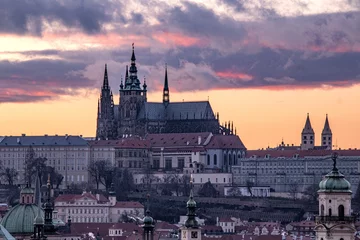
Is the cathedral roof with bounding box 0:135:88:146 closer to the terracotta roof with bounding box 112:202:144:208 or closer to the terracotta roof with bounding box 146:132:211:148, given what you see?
the terracotta roof with bounding box 146:132:211:148

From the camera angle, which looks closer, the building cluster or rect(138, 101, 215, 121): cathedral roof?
the building cluster

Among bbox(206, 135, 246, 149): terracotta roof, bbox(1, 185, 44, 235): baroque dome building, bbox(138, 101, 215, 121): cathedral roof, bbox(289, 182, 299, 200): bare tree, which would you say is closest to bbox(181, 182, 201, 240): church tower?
bbox(1, 185, 44, 235): baroque dome building

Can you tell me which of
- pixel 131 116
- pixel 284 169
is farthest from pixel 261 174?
pixel 131 116

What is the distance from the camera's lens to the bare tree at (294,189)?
147750mm

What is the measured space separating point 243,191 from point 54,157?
2212 cm

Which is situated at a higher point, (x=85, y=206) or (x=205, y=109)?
(x=205, y=109)

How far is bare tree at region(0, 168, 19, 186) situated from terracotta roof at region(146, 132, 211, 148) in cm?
1389

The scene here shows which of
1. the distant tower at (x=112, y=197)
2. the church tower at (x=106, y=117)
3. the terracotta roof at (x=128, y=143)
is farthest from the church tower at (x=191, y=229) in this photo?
the church tower at (x=106, y=117)

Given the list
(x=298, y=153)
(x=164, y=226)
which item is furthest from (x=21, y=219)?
(x=298, y=153)

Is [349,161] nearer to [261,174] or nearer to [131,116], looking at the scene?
[261,174]

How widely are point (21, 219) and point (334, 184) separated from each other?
28.9m

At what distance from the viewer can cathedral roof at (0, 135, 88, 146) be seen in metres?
162

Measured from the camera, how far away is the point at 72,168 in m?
161

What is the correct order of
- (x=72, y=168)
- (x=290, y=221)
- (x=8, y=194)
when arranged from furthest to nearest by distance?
(x=72, y=168) < (x=8, y=194) < (x=290, y=221)
